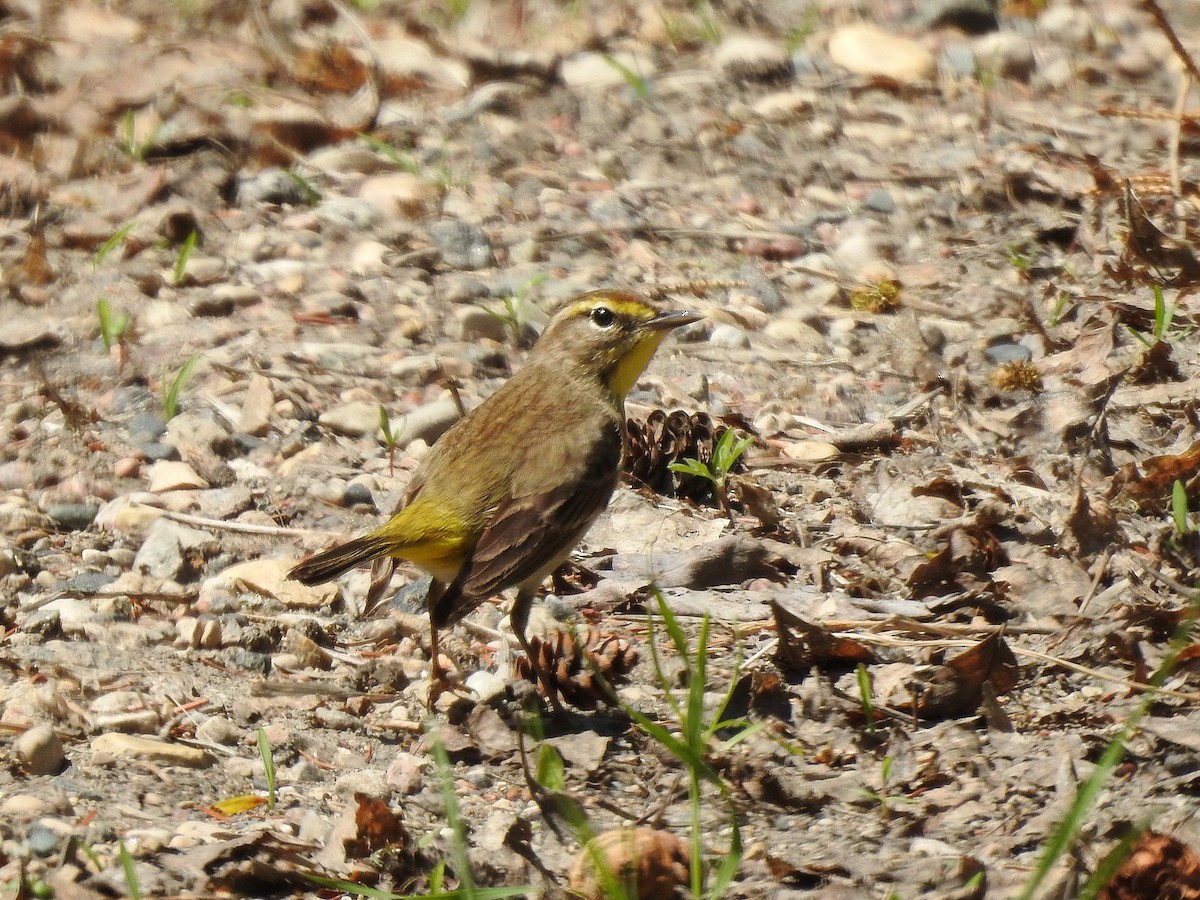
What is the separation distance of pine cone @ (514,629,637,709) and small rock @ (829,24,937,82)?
18.9ft

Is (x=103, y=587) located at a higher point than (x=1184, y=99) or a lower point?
lower

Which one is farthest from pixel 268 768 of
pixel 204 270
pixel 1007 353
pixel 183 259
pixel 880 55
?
pixel 880 55

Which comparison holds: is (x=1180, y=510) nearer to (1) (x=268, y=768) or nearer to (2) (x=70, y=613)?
(1) (x=268, y=768)

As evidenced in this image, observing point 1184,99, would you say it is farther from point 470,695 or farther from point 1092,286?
point 470,695

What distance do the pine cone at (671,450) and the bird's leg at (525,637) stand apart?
1.12m

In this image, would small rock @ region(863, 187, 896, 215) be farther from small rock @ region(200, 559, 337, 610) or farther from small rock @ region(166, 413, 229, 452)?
small rock @ region(200, 559, 337, 610)

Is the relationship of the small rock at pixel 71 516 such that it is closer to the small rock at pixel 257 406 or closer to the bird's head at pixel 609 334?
the small rock at pixel 257 406

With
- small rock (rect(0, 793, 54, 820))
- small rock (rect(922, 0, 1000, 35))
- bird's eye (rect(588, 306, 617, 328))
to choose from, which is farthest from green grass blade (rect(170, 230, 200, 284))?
small rock (rect(922, 0, 1000, 35))

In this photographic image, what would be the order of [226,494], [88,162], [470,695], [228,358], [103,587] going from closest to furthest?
1. [470,695]
2. [103,587]
3. [226,494]
4. [228,358]
5. [88,162]

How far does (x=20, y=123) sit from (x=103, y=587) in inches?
169

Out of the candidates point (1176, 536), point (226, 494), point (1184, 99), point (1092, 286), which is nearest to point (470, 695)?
point (226, 494)

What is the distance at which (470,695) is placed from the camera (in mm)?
5293

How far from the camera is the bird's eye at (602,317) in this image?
6.59 m

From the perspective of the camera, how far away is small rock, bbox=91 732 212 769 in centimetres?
464
